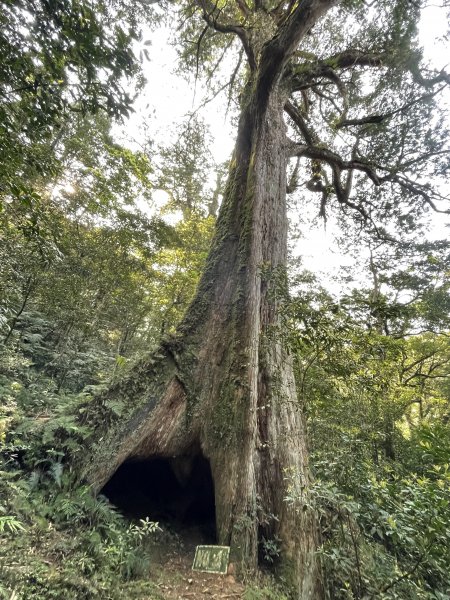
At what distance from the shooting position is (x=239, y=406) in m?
3.07

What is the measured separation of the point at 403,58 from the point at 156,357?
7.71 metres

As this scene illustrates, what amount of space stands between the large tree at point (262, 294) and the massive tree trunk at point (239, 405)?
13 mm

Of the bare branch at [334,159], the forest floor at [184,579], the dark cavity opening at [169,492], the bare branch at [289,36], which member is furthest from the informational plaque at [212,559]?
the bare branch at [334,159]

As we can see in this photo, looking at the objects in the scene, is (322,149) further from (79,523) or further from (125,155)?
(79,523)

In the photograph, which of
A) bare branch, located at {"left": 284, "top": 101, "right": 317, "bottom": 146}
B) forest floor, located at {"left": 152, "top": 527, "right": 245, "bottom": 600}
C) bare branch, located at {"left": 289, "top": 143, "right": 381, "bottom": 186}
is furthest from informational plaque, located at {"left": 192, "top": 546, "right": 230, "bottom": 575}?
bare branch, located at {"left": 284, "top": 101, "right": 317, "bottom": 146}

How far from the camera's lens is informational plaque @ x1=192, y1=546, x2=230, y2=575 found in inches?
84.4

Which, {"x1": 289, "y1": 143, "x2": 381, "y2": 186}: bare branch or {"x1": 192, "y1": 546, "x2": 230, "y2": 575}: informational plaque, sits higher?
{"x1": 289, "y1": 143, "x2": 381, "y2": 186}: bare branch

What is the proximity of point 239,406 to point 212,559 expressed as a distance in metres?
1.23

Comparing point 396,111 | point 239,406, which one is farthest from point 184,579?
point 396,111

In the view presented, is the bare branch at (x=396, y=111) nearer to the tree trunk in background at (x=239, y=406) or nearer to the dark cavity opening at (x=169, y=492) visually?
the tree trunk in background at (x=239, y=406)

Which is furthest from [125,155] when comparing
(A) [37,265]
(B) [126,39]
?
(B) [126,39]

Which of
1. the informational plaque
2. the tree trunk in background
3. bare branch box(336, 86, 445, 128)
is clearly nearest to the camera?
the informational plaque

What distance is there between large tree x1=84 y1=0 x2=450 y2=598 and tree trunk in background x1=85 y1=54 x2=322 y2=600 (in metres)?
0.01

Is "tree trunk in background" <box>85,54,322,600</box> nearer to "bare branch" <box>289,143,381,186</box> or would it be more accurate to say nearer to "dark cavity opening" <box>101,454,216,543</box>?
"dark cavity opening" <box>101,454,216,543</box>
